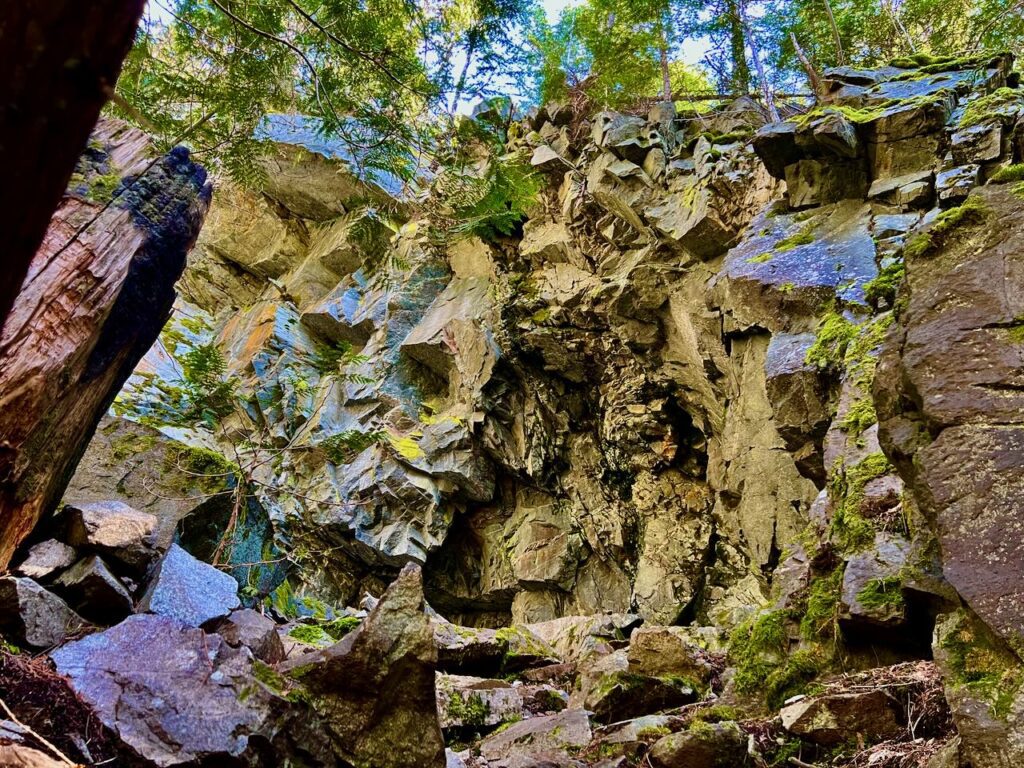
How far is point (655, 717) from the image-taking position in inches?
213

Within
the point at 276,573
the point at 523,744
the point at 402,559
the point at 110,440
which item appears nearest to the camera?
the point at 523,744

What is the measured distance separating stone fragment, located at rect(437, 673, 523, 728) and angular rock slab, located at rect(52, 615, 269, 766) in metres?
3.30

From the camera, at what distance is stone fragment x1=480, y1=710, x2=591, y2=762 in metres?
5.31

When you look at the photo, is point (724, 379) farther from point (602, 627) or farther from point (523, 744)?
point (523, 744)

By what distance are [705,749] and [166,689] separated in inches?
134

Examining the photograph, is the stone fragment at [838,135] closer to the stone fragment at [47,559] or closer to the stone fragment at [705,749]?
the stone fragment at [705,749]

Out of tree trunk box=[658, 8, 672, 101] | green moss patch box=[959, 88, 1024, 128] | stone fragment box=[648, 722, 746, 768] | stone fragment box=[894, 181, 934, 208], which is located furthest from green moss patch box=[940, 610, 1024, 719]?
tree trunk box=[658, 8, 672, 101]

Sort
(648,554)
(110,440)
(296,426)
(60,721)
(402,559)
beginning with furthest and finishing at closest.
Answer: (296,426), (402,559), (648,554), (110,440), (60,721)

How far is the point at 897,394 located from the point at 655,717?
335 centimetres

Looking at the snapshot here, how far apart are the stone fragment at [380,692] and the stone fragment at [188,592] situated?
49.4 inches

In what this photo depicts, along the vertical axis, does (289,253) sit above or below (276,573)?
above

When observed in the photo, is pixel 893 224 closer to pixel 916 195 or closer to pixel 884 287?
pixel 916 195

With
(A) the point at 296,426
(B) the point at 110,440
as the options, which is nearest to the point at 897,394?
(B) the point at 110,440

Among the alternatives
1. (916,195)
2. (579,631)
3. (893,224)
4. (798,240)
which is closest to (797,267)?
(798,240)
